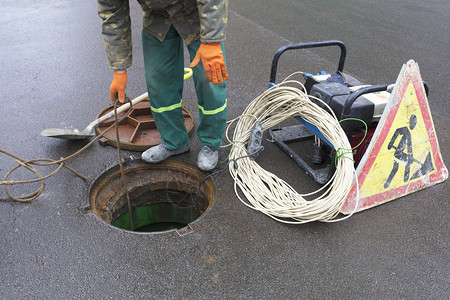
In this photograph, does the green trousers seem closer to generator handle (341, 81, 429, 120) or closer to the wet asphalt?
the wet asphalt

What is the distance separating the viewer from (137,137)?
328 centimetres

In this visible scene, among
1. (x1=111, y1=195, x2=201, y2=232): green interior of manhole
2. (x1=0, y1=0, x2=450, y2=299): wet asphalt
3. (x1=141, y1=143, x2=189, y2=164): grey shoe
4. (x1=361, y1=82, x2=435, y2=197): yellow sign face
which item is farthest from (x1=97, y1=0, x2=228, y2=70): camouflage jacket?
(x1=361, y1=82, x2=435, y2=197): yellow sign face

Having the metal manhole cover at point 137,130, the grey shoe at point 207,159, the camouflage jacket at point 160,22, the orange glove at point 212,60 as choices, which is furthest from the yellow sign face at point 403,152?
the metal manhole cover at point 137,130

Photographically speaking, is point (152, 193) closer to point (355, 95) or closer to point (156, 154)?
point (156, 154)

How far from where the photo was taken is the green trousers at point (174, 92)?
2627 millimetres

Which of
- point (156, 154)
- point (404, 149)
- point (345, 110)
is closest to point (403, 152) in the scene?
point (404, 149)

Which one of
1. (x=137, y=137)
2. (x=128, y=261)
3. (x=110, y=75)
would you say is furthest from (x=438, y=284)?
(x=110, y=75)

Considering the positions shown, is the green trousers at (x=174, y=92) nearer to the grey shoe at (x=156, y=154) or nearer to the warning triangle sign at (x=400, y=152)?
the grey shoe at (x=156, y=154)

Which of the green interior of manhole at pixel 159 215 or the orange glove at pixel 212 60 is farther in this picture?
the green interior of manhole at pixel 159 215

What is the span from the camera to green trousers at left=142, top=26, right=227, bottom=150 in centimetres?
263

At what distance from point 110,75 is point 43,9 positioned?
131 inches

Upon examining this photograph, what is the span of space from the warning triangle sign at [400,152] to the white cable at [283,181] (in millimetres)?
146

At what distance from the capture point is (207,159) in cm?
290

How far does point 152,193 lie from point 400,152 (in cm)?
196
